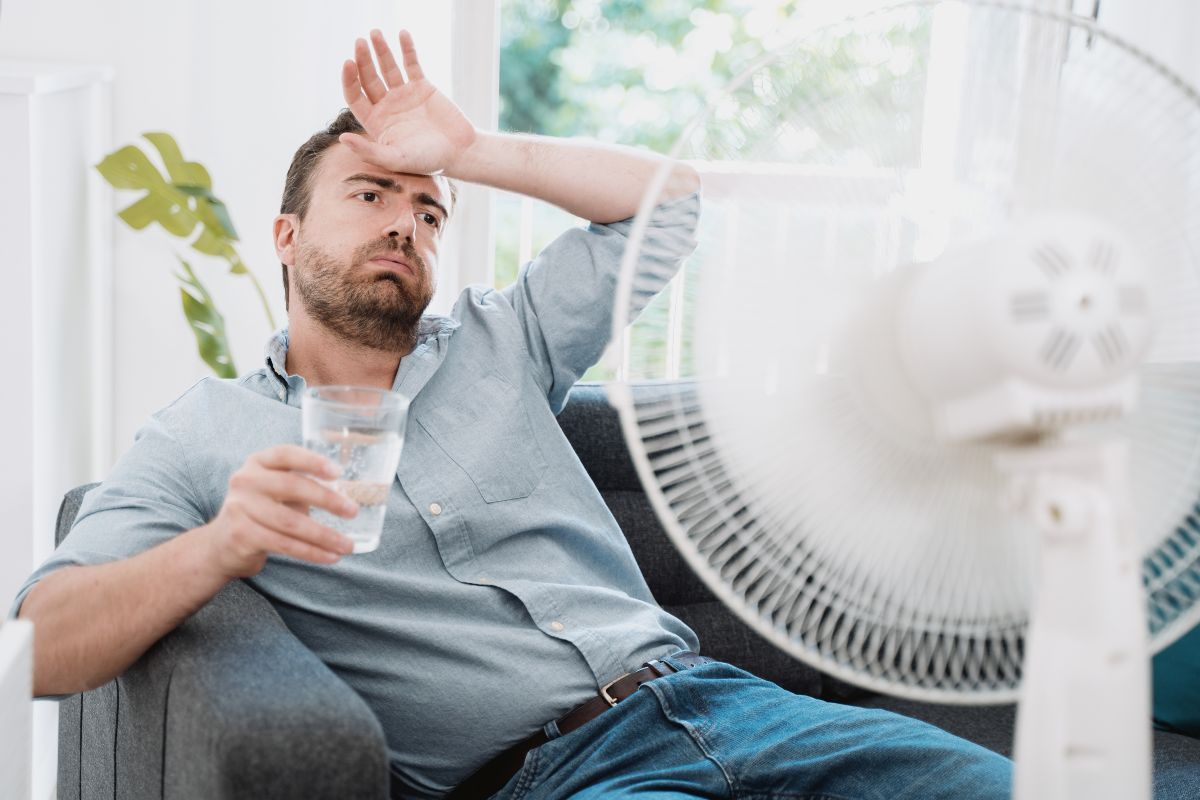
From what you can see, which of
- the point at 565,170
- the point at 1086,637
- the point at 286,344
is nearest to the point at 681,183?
the point at 565,170

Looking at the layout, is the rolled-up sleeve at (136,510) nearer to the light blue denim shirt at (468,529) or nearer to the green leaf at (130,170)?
the light blue denim shirt at (468,529)

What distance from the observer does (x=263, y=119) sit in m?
2.50

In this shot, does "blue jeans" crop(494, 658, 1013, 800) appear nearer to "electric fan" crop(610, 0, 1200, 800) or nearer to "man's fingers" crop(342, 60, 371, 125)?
"electric fan" crop(610, 0, 1200, 800)

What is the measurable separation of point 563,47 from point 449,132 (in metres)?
5.48

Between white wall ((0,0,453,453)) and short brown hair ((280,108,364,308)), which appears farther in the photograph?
white wall ((0,0,453,453))

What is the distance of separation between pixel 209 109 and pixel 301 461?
5.50ft

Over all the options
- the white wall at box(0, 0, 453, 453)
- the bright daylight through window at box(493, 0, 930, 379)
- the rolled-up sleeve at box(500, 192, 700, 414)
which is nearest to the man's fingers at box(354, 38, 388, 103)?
the rolled-up sleeve at box(500, 192, 700, 414)

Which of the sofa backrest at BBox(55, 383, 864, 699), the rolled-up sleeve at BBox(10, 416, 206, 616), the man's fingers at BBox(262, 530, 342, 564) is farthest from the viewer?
the sofa backrest at BBox(55, 383, 864, 699)

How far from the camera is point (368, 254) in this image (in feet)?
5.09

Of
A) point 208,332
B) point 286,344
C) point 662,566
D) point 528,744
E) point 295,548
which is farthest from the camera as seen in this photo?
point 208,332

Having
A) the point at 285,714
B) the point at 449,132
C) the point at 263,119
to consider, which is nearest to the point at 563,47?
the point at 263,119

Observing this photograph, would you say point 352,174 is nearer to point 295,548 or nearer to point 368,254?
point 368,254

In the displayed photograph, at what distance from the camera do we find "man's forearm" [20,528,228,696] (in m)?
1.10

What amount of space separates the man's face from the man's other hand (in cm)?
51
